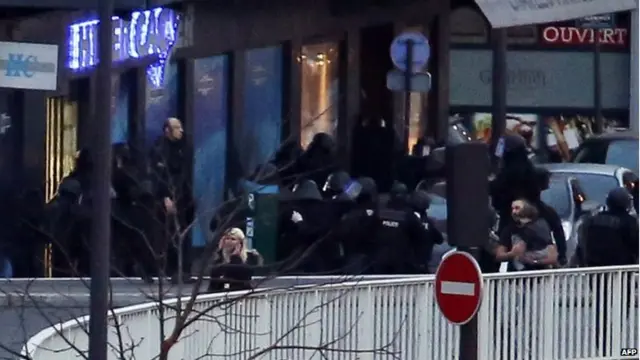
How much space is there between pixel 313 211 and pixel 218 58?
6432mm

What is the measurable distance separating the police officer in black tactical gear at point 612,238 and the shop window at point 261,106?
9242 mm

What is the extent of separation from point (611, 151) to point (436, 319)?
37.4 feet

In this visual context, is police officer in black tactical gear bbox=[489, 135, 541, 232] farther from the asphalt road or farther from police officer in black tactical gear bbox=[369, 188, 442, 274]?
the asphalt road

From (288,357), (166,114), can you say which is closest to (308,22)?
(166,114)

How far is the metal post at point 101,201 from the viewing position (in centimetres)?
885

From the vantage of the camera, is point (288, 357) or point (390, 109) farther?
point (390, 109)

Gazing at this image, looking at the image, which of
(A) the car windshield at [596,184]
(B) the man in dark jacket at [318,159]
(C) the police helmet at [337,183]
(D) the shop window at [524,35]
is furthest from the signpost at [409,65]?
(D) the shop window at [524,35]

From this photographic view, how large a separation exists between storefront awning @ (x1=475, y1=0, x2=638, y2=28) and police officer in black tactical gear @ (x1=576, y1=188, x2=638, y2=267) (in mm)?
2812

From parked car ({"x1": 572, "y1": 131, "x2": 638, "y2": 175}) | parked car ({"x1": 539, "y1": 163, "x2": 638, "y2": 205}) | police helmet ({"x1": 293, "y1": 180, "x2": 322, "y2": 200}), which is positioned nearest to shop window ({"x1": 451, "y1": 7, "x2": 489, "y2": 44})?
parked car ({"x1": 572, "y1": 131, "x2": 638, "y2": 175})

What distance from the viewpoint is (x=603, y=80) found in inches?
1494

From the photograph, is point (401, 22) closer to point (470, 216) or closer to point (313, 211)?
point (313, 211)

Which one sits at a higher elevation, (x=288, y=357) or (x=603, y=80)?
(x=603, y=80)

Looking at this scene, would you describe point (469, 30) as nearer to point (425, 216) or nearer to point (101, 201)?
point (425, 216)

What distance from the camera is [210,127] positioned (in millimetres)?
22875
